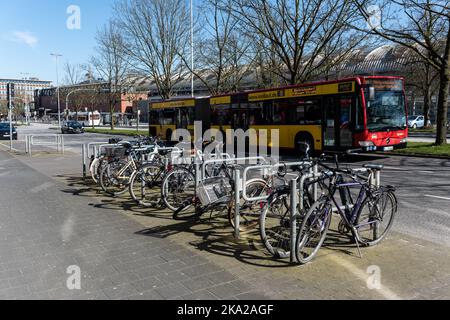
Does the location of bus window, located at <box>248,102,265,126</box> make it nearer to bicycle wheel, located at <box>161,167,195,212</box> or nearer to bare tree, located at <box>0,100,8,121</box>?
bicycle wheel, located at <box>161,167,195,212</box>

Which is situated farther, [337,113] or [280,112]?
[280,112]

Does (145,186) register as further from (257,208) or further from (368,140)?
(368,140)

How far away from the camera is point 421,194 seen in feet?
27.2

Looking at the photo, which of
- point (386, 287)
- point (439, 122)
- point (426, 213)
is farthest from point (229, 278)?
point (439, 122)

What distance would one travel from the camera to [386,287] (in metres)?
3.81

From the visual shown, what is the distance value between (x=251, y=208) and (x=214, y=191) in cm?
60

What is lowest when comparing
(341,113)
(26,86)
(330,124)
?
(330,124)

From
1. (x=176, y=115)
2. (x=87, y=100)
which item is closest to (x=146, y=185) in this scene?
(x=176, y=115)

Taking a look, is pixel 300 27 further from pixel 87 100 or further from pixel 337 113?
pixel 87 100

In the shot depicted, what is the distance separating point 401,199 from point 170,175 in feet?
14.3

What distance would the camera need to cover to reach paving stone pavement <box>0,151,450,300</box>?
3.79 meters

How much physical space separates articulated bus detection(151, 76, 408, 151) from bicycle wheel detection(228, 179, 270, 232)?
8.77 metres

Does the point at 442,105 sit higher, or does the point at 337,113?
the point at 442,105

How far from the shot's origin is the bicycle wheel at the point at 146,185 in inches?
295
